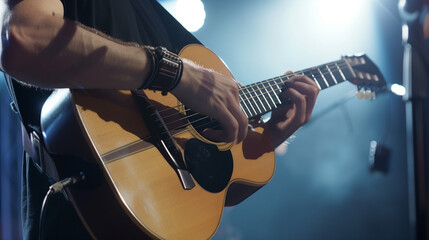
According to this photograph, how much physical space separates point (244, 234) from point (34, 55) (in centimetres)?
345

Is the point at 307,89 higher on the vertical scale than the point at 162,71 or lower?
lower

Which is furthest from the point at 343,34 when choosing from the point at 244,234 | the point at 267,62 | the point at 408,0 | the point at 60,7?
the point at 60,7

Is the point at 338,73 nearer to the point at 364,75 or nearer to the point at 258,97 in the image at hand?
the point at 364,75

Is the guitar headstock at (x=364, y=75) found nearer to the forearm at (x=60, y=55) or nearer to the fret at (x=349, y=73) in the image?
the fret at (x=349, y=73)

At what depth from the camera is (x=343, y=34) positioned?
3635 millimetres

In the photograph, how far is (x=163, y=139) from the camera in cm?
102

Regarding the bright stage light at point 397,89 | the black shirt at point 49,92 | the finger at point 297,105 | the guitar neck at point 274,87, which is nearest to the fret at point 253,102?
the guitar neck at point 274,87

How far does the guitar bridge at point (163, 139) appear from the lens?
994 millimetres

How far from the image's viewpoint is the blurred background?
356cm

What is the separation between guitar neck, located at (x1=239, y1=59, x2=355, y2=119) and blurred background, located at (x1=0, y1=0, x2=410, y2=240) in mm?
1741

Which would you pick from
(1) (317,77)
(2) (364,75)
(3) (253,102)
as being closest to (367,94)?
(2) (364,75)

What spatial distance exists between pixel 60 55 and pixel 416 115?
3.02 ft

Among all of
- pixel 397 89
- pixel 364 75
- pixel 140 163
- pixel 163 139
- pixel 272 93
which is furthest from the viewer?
pixel 397 89

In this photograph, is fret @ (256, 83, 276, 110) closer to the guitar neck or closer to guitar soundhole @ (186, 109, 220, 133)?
the guitar neck
